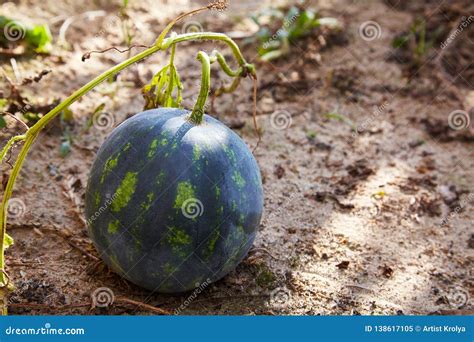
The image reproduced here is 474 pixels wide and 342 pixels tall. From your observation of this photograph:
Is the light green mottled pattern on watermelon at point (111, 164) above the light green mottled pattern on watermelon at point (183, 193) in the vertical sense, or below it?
above

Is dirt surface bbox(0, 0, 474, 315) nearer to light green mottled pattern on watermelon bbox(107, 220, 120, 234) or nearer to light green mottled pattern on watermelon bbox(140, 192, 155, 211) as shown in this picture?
light green mottled pattern on watermelon bbox(107, 220, 120, 234)

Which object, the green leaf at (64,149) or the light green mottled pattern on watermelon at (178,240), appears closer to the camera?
the light green mottled pattern on watermelon at (178,240)

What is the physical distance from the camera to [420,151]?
4273 millimetres

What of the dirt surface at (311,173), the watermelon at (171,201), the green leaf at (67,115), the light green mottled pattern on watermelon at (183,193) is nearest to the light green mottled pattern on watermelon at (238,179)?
the watermelon at (171,201)

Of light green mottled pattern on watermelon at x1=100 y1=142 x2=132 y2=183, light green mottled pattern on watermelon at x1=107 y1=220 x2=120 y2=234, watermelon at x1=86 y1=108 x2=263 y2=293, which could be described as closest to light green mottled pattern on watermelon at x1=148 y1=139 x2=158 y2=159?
watermelon at x1=86 y1=108 x2=263 y2=293

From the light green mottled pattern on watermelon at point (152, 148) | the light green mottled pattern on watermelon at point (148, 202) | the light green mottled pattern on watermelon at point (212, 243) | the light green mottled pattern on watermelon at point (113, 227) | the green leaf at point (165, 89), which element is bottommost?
the light green mottled pattern on watermelon at point (212, 243)

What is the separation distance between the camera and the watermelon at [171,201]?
2574 mm

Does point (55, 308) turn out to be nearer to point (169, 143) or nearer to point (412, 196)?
point (169, 143)

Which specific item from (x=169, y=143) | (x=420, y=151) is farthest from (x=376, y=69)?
(x=169, y=143)

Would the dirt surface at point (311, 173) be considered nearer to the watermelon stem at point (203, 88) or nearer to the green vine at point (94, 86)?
the green vine at point (94, 86)

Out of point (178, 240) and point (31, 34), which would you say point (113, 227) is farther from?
point (31, 34)

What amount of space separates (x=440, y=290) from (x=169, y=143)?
61.4 inches

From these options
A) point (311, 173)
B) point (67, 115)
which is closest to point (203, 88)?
point (311, 173)

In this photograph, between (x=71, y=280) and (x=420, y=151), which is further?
(x=420, y=151)
